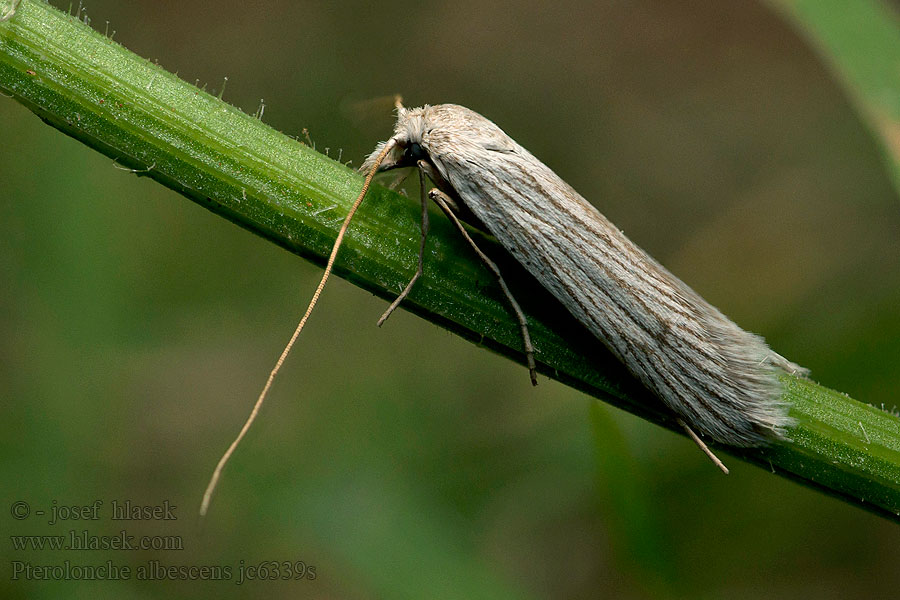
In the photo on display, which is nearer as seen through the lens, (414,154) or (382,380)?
(414,154)

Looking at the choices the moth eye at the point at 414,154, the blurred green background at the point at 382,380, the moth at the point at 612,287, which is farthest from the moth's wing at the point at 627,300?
the blurred green background at the point at 382,380

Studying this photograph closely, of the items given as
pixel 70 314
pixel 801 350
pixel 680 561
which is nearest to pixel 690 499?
pixel 680 561

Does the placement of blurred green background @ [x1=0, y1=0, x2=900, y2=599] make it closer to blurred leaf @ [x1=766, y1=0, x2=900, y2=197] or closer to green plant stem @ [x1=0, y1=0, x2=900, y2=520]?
green plant stem @ [x1=0, y1=0, x2=900, y2=520]

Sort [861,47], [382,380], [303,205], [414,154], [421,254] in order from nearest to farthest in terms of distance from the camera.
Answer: [303,205]
[421,254]
[861,47]
[414,154]
[382,380]

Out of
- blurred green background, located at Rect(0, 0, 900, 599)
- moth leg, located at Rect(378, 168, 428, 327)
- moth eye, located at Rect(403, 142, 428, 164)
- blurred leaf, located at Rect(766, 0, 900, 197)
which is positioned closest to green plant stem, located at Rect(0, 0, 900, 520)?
moth leg, located at Rect(378, 168, 428, 327)

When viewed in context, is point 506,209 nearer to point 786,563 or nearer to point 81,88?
point 81,88

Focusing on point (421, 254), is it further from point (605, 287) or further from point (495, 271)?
point (605, 287)

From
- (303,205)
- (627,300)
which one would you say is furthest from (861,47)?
(303,205)
